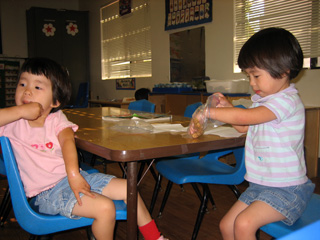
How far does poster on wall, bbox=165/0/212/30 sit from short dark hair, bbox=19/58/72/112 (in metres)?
3.21

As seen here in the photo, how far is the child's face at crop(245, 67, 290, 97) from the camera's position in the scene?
3.45 feet

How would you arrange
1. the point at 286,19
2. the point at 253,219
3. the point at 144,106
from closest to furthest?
the point at 253,219 → the point at 144,106 → the point at 286,19

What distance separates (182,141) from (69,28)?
663 centimetres

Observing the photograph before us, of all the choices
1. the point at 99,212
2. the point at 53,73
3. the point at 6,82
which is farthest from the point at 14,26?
the point at 99,212

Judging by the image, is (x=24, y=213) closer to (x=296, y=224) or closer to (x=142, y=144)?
(x=142, y=144)

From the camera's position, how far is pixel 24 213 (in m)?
0.96

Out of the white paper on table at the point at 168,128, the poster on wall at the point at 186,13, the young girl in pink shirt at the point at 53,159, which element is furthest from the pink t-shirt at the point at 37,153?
the poster on wall at the point at 186,13

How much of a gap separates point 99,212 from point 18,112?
423 mm

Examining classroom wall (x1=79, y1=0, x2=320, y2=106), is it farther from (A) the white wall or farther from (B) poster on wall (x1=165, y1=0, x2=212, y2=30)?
(A) the white wall

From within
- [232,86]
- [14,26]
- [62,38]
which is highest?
[14,26]

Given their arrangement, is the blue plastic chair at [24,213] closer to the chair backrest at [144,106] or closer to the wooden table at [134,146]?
the wooden table at [134,146]

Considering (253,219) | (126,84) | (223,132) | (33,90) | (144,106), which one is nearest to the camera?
(253,219)

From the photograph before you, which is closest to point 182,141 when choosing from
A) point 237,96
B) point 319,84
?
point 237,96

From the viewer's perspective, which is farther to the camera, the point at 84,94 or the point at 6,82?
the point at 6,82
